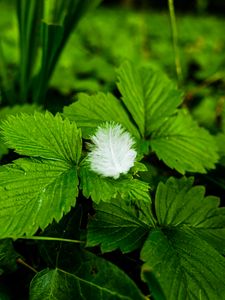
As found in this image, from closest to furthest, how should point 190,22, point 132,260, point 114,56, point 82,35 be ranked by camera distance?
point 132,260
point 114,56
point 82,35
point 190,22

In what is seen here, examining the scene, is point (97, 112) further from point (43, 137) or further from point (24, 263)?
point (24, 263)

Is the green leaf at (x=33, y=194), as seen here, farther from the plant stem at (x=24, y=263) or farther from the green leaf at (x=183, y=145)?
the green leaf at (x=183, y=145)

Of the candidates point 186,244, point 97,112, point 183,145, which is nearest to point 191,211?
point 186,244

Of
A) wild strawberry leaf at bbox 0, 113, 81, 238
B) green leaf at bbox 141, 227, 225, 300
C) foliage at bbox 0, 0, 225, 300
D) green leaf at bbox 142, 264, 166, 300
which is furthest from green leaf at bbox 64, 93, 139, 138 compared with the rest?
green leaf at bbox 142, 264, 166, 300

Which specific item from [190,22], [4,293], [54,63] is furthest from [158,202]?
[190,22]

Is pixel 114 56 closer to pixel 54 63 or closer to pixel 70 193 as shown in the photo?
pixel 54 63

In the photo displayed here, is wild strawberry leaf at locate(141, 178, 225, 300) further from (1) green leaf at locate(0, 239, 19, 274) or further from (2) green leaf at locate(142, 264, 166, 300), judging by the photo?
(1) green leaf at locate(0, 239, 19, 274)
